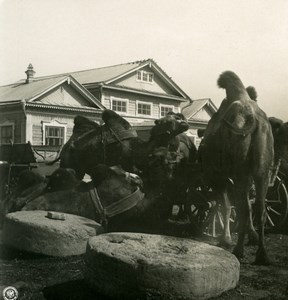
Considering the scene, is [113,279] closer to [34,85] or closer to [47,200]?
[47,200]

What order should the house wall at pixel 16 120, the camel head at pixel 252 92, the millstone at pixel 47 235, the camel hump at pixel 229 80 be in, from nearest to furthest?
the millstone at pixel 47 235 → the camel hump at pixel 229 80 → the camel head at pixel 252 92 → the house wall at pixel 16 120

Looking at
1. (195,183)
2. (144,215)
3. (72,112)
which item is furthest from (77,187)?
(72,112)

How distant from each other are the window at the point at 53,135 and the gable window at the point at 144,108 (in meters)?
6.86

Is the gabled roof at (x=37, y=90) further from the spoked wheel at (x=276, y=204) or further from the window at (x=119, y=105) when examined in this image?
the spoked wheel at (x=276, y=204)

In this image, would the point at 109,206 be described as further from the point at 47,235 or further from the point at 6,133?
the point at 6,133

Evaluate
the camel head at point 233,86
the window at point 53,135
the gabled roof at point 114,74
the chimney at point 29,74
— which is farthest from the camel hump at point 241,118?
the chimney at point 29,74

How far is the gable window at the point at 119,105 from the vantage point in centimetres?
2734

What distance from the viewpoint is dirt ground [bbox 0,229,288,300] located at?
4207 millimetres

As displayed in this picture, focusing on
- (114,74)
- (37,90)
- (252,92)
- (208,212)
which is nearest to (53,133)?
(37,90)

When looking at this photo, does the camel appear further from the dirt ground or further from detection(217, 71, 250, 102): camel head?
the dirt ground

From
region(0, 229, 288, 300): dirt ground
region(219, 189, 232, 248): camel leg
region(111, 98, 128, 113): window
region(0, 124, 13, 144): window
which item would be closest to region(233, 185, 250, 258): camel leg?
region(0, 229, 288, 300): dirt ground

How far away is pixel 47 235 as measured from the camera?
5.54 metres

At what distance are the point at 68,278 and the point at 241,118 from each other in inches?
114

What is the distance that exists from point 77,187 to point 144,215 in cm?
113
